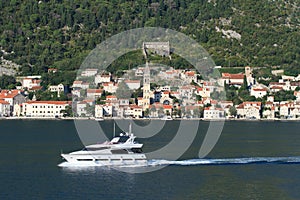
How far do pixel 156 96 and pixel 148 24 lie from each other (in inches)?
844

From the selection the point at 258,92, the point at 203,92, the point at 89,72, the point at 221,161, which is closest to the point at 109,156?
the point at 221,161

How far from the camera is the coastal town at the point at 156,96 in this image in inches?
2635

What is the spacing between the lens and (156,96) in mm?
70062

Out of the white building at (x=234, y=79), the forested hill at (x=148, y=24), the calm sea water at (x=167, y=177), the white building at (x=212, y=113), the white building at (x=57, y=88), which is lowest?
the calm sea water at (x=167, y=177)

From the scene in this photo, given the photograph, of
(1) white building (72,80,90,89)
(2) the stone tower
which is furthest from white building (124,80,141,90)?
(1) white building (72,80,90,89)

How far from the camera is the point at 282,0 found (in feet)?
315

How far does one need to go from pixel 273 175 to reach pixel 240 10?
208 ft

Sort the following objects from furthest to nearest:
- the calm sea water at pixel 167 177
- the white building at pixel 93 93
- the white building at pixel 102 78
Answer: the white building at pixel 102 78 < the white building at pixel 93 93 < the calm sea water at pixel 167 177

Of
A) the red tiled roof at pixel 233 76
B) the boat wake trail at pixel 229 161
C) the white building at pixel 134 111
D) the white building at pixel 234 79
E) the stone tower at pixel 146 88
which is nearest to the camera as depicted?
the boat wake trail at pixel 229 161

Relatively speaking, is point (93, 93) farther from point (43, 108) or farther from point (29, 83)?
point (29, 83)

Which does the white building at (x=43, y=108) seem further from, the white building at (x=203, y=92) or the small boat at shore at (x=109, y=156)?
the small boat at shore at (x=109, y=156)

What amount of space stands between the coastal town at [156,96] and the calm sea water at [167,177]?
27.9 metres

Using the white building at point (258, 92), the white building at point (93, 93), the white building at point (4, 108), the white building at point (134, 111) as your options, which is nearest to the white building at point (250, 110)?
the white building at point (258, 92)

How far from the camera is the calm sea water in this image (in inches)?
1019
